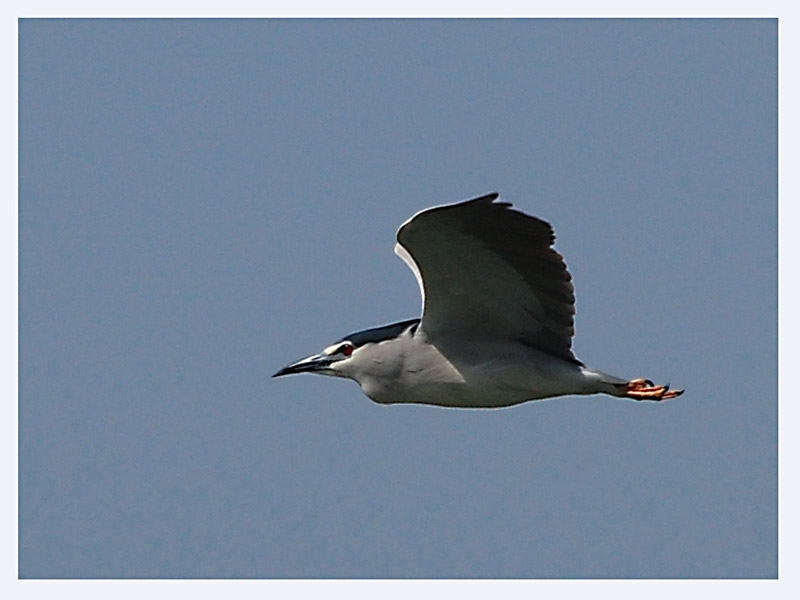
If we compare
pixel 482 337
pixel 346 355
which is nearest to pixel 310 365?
pixel 346 355

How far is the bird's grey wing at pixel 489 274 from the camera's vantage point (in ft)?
45.8

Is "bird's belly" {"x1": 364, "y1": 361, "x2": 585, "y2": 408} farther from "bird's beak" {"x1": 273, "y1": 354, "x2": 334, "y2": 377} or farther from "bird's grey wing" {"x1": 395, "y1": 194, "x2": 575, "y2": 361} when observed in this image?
"bird's beak" {"x1": 273, "y1": 354, "x2": 334, "y2": 377}

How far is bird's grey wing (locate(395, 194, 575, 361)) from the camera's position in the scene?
13.9 m

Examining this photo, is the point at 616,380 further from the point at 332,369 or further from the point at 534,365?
the point at 332,369

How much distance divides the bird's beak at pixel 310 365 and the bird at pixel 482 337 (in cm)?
35

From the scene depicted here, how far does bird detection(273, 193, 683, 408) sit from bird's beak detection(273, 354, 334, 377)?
346 millimetres

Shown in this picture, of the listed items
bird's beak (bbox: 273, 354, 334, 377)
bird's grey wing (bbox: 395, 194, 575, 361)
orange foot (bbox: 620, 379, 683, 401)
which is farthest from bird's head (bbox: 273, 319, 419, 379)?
orange foot (bbox: 620, 379, 683, 401)

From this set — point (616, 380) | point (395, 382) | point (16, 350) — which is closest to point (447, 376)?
point (395, 382)

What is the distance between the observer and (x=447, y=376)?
1502cm

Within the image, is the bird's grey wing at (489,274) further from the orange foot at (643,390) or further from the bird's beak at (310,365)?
the bird's beak at (310,365)

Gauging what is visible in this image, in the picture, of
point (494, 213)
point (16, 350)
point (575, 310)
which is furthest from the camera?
point (16, 350)

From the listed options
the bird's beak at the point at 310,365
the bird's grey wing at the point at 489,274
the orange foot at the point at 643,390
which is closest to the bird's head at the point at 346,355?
the bird's beak at the point at 310,365
